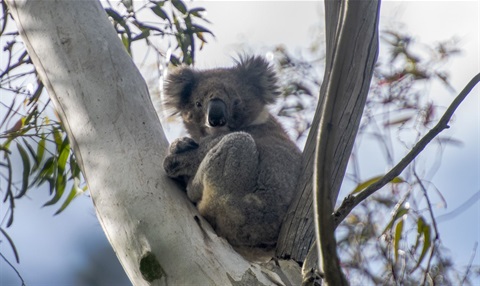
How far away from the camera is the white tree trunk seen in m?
2.63

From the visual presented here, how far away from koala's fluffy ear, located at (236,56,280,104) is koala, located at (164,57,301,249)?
224 millimetres

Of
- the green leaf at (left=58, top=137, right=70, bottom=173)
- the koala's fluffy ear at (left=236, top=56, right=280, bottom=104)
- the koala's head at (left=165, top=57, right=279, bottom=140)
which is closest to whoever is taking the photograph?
the koala's head at (left=165, top=57, right=279, bottom=140)

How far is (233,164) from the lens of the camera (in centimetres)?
351

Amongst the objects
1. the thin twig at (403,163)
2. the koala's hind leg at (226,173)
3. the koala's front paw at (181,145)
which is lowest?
the thin twig at (403,163)

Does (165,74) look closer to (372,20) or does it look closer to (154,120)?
(154,120)

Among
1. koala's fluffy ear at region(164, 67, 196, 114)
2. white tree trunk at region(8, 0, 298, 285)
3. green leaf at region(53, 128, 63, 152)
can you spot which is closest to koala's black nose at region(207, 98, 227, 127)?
koala's fluffy ear at region(164, 67, 196, 114)

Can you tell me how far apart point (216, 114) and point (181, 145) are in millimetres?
648

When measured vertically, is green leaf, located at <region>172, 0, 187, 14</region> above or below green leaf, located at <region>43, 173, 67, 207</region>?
above

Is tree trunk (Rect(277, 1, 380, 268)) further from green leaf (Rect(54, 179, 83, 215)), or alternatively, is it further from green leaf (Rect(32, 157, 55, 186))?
green leaf (Rect(32, 157, 55, 186))


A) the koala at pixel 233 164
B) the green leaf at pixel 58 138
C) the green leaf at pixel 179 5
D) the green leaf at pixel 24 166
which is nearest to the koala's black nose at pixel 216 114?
the koala at pixel 233 164

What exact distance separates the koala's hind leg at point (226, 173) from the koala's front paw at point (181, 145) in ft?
0.36

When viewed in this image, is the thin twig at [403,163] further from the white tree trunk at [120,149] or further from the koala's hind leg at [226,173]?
the koala's hind leg at [226,173]

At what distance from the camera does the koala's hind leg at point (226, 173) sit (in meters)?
3.35

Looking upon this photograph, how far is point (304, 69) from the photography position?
607 centimetres
